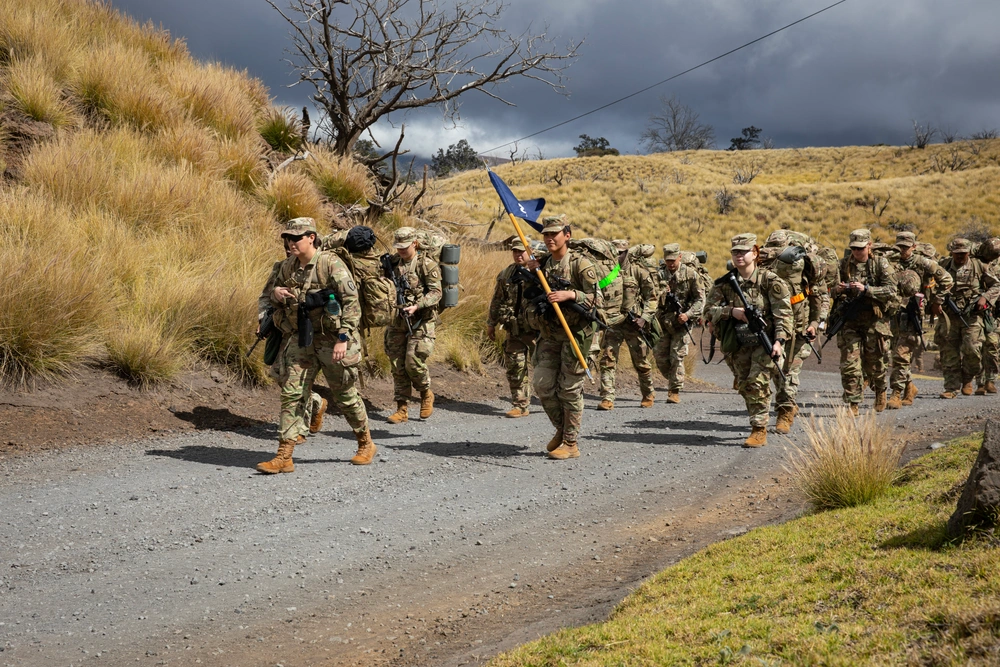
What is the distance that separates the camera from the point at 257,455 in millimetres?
7832

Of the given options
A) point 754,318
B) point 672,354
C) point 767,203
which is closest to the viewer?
point 754,318

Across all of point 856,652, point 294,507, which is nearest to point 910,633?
point 856,652

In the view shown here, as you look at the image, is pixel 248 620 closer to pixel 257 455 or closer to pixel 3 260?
pixel 257 455

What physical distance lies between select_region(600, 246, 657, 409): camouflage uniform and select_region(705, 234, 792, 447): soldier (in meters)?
2.98

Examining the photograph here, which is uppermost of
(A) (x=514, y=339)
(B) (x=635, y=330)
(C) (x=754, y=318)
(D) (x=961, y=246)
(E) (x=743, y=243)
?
(D) (x=961, y=246)

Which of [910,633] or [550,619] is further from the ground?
[910,633]

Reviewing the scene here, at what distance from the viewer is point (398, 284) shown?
1002cm

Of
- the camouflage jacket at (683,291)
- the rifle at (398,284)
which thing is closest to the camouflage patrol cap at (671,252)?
the camouflage jacket at (683,291)

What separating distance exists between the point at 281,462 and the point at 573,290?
10.1ft

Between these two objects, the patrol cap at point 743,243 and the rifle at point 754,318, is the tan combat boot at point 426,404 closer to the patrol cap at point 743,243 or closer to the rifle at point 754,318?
the rifle at point 754,318

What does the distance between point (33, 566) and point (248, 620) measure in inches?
58.4

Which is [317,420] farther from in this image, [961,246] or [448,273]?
[961,246]

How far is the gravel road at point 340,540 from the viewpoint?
4285mm

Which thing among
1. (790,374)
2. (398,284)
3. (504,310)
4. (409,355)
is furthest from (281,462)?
(790,374)
